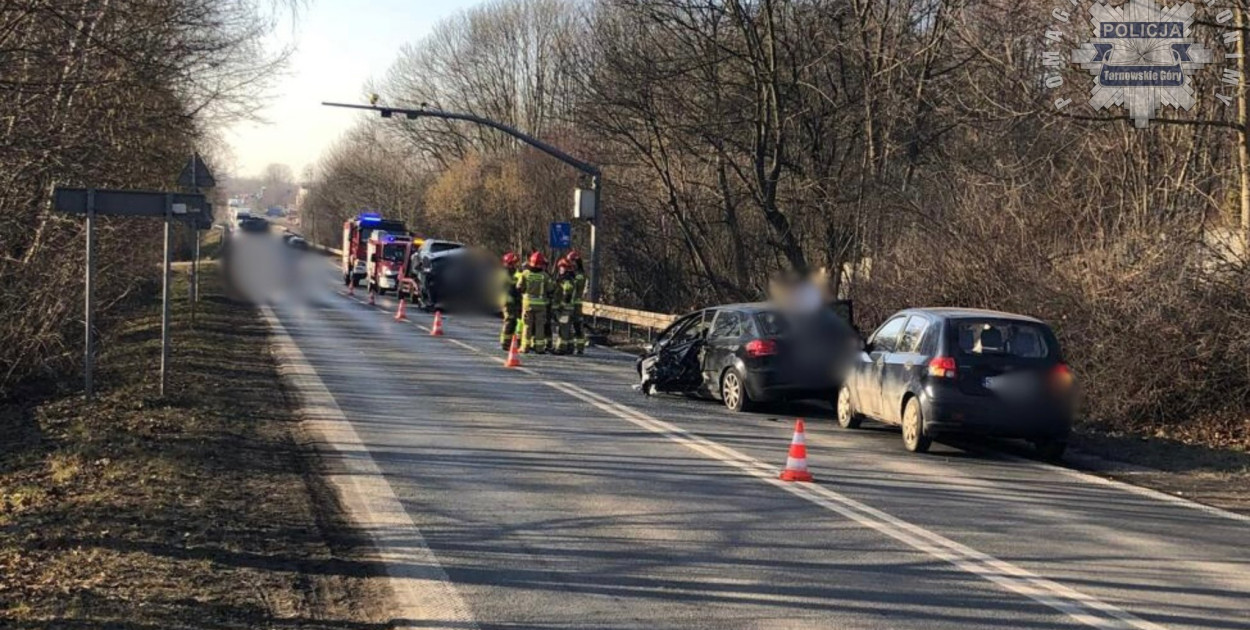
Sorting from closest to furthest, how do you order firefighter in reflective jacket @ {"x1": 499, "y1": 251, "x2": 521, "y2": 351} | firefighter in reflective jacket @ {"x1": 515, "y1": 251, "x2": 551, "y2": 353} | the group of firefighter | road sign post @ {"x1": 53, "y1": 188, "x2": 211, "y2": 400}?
road sign post @ {"x1": 53, "y1": 188, "x2": 211, "y2": 400} → firefighter in reflective jacket @ {"x1": 515, "y1": 251, "x2": 551, "y2": 353} → the group of firefighter → firefighter in reflective jacket @ {"x1": 499, "y1": 251, "x2": 521, "y2": 351}

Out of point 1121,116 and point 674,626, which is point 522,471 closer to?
point 674,626

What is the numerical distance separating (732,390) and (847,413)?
189 cm

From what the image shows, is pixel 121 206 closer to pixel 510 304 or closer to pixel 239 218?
pixel 510 304

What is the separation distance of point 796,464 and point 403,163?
6543 cm

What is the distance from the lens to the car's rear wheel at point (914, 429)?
12.4 m

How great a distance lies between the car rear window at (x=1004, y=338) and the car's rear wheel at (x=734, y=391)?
3.84m

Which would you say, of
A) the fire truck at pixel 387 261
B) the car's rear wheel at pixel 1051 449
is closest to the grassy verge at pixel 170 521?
the car's rear wheel at pixel 1051 449

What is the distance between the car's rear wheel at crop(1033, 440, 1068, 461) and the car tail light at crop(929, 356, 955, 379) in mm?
1244

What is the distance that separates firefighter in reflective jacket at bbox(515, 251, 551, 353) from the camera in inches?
906

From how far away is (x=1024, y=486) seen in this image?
10695 mm

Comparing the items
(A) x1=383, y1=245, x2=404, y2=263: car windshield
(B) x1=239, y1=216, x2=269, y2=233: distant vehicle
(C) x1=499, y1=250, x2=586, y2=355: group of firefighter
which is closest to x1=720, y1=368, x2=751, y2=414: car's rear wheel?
(C) x1=499, y1=250, x2=586, y2=355: group of firefighter

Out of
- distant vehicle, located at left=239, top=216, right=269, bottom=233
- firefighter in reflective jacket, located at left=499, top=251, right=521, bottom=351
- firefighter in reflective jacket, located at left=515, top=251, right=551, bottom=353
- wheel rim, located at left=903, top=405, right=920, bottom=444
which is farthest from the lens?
distant vehicle, located at left=239, top=216, right=269, bottom=233

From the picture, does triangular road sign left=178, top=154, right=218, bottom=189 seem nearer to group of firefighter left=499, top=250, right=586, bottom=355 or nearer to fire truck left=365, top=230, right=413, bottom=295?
group of firefighter left=499, top=250, right=586, bottom=355

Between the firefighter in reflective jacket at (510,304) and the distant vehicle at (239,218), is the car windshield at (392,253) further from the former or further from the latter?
the firefighter in reflective jacket at (510,304)
